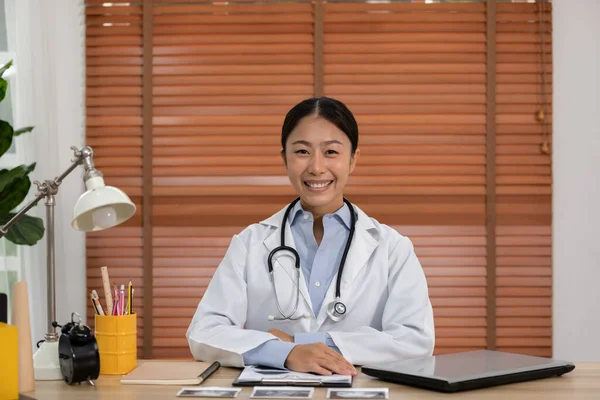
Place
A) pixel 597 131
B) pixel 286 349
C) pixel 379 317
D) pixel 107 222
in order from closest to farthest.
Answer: pixel 107 222 → pixel 286 349 → pixel 379 317 → pixel 597 131

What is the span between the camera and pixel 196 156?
3877 mm

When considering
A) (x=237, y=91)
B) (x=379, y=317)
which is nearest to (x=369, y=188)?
(x=237, y=91)

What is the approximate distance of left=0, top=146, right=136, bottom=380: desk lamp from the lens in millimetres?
1611

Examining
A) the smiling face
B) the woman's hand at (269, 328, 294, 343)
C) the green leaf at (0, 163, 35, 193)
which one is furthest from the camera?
the green leaf at (0, 163, 35, 193)

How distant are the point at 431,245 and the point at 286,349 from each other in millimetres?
2108

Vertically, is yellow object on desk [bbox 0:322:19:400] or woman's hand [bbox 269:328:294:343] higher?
yellow object on desk [bbox 0:322:19:400]

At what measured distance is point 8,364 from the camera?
1.54 metres

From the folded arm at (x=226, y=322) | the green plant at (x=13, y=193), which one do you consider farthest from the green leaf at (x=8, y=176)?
the folded arm at (x=226, y=322)

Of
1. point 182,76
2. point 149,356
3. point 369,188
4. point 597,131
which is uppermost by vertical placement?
point 182,76

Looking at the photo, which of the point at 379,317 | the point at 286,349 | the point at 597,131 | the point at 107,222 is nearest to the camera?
the point at 107,222

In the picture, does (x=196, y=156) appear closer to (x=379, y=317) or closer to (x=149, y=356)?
(x=149, y=356)

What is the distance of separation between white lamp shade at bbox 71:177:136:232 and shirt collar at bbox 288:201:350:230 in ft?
2.38

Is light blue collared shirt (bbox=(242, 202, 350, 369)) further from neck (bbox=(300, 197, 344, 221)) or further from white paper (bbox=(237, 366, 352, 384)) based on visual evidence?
white paper (bbox=(237, 366, 352, 384))

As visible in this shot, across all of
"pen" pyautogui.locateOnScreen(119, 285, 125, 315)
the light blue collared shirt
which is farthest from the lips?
"pen" pyautogui.locateOnScreen(119, 285, 125, 315)
